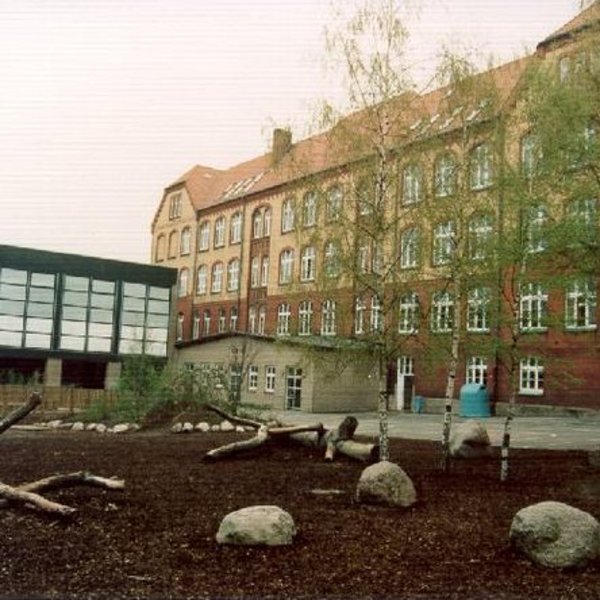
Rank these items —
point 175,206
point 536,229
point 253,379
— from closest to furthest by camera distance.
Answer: point 536,229 < point 253,379 < point 175,206

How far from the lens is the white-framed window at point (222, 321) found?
179ft

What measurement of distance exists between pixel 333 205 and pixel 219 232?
44.3 meters

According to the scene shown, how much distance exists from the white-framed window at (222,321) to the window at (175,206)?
1172 centimetres

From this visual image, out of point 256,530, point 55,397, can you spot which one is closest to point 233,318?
point 55,397

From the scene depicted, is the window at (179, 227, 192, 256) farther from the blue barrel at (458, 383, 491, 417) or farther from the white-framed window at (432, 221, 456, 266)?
the white-framed window at (432, 221, 456, 266)

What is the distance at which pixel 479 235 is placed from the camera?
12922 millimetres

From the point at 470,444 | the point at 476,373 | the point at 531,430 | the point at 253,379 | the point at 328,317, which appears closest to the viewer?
the point at 328,317

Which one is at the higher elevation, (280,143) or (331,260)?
(280,143)

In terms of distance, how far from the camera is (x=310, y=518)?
8.58 metres

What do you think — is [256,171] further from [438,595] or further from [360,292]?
[438,595]

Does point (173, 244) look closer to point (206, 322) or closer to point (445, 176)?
point (206, 322)

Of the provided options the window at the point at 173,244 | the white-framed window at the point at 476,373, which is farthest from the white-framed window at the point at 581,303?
the window at the point at 173,244

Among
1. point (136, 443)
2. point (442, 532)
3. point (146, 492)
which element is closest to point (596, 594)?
point (442, 532)

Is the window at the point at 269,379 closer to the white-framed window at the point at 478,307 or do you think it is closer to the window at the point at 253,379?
the window at the point at 253,379
